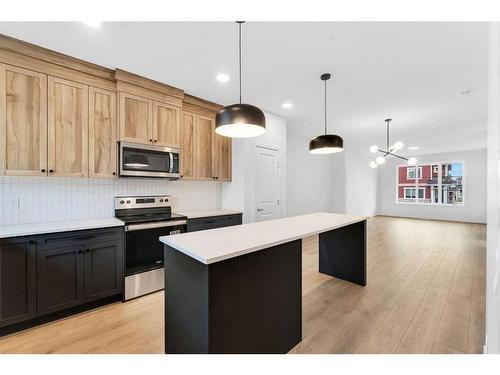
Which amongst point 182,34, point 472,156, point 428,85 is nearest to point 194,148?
point 182,34

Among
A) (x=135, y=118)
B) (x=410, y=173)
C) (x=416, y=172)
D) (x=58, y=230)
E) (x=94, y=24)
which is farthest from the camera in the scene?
(x=410, y=173)

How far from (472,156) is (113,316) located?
11067mm

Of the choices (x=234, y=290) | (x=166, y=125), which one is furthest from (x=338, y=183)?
(x=234, y=290)

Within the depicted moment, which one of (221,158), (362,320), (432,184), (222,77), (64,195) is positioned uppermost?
(222,77)

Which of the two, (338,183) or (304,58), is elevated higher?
(304,58)

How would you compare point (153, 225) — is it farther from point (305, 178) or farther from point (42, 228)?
point (305, 178)

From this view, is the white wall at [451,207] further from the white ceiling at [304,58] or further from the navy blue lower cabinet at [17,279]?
the navy blue lower cabinet at [17,279]

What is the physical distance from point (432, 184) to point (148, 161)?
410 inches

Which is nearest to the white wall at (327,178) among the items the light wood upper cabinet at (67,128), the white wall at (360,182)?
the white wall at (360,182)

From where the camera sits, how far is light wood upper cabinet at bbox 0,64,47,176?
206 centimetres

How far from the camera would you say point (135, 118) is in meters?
2.81

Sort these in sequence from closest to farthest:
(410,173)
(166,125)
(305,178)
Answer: (166,125) < (305,178) < (410,173)

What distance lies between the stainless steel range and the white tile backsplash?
0.17 meters

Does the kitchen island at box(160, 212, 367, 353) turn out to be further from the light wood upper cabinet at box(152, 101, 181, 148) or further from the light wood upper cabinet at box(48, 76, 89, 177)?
the light wood upper cabinet at box(152, 101, 181, 148)
